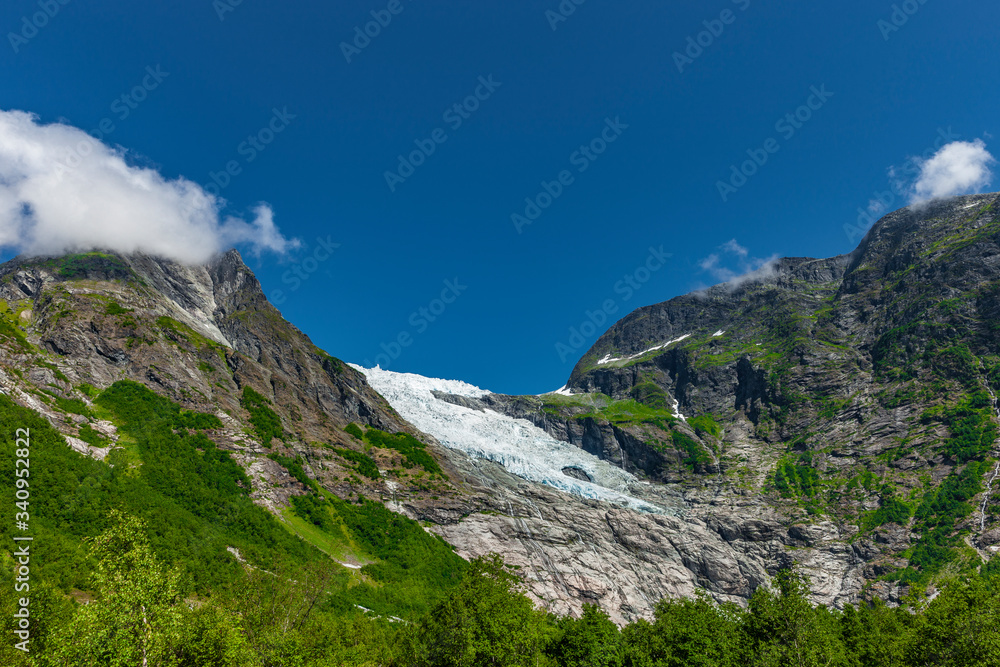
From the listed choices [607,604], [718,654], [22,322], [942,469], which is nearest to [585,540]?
[607,604]

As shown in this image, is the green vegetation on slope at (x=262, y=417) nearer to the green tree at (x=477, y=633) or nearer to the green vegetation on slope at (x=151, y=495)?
the green vegetation on slope at (x=151, y=495)

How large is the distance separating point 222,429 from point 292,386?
48.2 metres

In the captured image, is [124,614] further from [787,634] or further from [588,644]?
[787,634]

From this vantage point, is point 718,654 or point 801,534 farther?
point 801,534

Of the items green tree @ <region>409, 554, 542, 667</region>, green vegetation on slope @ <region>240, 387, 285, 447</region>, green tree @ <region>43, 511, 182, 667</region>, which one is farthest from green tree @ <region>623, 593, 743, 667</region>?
green vegetation on slope @ <region>240, 387, 285, 447</region>

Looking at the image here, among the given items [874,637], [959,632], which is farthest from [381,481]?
[959,632]

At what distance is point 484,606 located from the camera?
156 feet

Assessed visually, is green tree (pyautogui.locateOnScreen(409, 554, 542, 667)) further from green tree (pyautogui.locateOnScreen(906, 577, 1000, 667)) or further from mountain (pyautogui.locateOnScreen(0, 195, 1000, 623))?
mountain (pyautogui.locateOnScreen(0, 195, 1000, 623))

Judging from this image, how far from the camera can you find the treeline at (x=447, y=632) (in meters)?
30.1

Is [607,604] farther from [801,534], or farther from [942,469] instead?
[942,469]

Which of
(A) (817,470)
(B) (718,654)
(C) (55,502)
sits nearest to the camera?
(B) (718,654)

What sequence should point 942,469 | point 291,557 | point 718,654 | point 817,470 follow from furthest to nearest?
1. point 817,470
2. point 942,469
3. point 291,557
4. point 718,654

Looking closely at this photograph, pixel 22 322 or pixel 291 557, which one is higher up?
pixel 22 322

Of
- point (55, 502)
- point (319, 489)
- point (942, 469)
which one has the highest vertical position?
point (942, 469)
